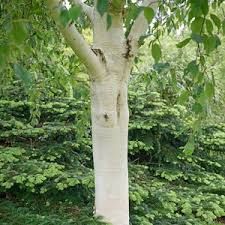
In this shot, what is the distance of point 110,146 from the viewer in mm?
2799

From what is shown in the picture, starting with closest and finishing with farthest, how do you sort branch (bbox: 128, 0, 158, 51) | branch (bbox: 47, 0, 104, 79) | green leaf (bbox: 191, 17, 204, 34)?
green leaf (bbox: 191, 17, 204, 34) < branch (bbox: 47, 0, 104, 79) < branch (bbox: 128, 0, 158, 51)

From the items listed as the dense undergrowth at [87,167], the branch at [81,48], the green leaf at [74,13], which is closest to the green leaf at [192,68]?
the green leaf at [74,13]

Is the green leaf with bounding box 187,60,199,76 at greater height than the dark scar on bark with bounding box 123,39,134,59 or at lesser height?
lesser

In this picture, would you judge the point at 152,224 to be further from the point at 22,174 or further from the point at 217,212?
the point at 22,174

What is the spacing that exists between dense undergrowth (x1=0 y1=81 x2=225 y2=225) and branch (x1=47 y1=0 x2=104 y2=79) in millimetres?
970

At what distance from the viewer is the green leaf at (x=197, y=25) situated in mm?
1247

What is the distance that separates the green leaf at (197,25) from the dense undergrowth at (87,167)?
1.89m

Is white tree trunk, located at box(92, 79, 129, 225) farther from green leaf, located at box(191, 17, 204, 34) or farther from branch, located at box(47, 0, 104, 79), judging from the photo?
green leaf, located at box(191, 17, 204, 34)

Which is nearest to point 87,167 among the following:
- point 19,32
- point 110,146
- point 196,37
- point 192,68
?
point 110,146

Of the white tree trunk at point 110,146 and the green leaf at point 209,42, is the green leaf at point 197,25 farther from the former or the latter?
the white tree trunk at point 110,146

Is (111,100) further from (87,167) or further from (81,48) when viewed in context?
(87,167)

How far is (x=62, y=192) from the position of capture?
3654mm

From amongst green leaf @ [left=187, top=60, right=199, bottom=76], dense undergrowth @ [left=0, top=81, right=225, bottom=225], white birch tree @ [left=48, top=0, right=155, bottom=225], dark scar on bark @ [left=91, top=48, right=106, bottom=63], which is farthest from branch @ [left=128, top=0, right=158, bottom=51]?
green leaf @ [left=187, top=60, right=199, bottom=76]

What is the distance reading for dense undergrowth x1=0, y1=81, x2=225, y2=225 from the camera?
11.3 ft
